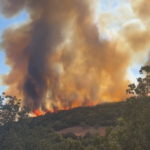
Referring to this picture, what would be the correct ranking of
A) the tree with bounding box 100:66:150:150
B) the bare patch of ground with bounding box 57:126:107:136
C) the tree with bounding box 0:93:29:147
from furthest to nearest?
the bare patch of ground with bounding box 57:126:107:136 → the tree with bounding box 0:93:29:147 → the tree with bounding box 100:66:150:150

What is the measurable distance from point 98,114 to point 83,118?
8730 mm

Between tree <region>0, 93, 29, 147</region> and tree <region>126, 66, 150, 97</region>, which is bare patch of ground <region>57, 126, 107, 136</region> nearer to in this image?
tree <region>0, 93, 29, 147</region>

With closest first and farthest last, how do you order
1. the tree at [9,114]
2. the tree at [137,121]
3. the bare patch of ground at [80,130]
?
the tree at [137,121]
the tree at [9,114]
the bare patch of ground at [80,130]

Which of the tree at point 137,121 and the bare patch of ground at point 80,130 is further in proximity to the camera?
the bare patch of ground at point 80,130

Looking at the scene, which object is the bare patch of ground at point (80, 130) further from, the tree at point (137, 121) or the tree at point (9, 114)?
the tree at point (137, 121)

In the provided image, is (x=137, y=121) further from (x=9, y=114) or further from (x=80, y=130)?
(x=80, y=130)

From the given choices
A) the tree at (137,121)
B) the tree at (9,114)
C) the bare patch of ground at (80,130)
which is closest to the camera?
the tree at (137,121)

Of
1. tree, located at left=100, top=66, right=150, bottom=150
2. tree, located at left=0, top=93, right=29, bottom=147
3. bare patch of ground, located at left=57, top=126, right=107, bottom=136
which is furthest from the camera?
bare patch of ground, located at left=57, top=126, right=107, bottom=136

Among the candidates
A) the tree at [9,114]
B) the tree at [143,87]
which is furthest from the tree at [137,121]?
the tree at [9,114]

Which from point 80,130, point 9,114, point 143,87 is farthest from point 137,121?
point 80,130

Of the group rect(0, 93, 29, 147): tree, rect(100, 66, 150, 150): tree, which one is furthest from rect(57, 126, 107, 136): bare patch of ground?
rect(100, 66, 150, 150): tree

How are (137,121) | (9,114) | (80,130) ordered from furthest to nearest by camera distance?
(80,130), (9,114), (137,121)

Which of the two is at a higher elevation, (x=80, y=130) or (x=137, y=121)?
(x=80, y=130)

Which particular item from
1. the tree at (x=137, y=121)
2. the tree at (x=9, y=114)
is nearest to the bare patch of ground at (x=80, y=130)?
the tree at (x=9, y=114)
